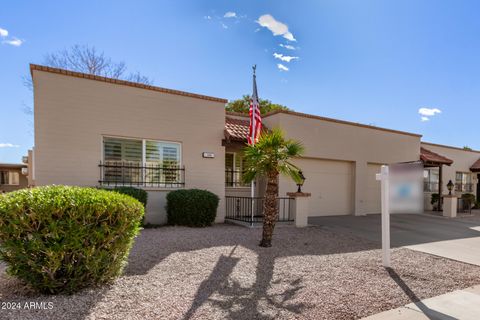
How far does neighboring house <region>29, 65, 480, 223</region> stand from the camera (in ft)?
28.5

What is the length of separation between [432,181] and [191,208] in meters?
16.4

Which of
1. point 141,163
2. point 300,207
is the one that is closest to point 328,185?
point 300,207

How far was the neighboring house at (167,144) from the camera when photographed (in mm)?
8688

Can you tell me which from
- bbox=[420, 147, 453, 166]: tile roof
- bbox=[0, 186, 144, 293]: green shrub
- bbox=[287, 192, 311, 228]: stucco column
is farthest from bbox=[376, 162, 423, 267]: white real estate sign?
bbox=[420, 147, 453, 166]: tile roof

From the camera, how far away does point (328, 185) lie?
13.6 meters

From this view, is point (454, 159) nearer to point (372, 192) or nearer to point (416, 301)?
point (372, 192)

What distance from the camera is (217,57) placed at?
1248 cm

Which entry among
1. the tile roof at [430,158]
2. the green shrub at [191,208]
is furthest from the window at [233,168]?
the tile roof at [430,158]

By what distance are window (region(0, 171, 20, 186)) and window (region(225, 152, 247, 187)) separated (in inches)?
871

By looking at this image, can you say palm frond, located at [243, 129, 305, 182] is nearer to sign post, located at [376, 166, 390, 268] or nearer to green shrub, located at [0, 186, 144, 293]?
sign post, located at [376, 166, 390, 268]

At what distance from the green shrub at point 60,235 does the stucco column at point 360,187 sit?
12317 mm

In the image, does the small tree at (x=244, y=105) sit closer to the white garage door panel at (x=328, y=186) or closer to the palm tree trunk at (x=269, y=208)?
the white garage door panel at (x=328, y=186)

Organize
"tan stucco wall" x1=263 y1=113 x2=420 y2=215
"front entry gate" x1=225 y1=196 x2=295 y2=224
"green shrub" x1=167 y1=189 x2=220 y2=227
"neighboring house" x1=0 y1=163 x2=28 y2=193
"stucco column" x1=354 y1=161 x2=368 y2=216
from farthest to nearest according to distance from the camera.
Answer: "neighboring house" x1=0 y1=163 x2=28 y2=193 < "stucco column" x1=354 y1=161 x2=368 y2=216 < "tan stucco wall" x1=263 y1=113 x2=420 y2=215 < "front entry gate" x1=225 y1=196 x2=295 y2=224 < "green shrub" x1=167 y1=189 x2=220 y2=227

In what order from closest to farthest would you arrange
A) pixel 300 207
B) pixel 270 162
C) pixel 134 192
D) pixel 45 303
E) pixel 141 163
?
pixel 45 303, pixel 270 162, pixel 134 192, pixel 141 163, pixel 300 207
